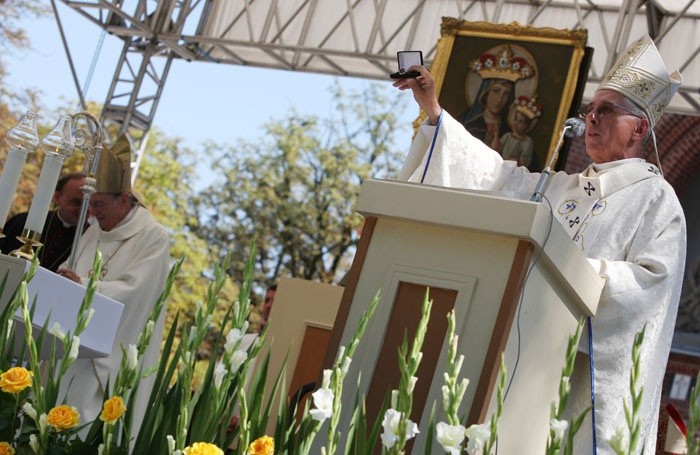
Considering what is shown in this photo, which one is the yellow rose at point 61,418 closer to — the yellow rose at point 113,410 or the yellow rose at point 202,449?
the yellow rose at point 113,410

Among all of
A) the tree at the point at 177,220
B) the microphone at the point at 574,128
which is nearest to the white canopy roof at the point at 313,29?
the microphone at the point at 574,128

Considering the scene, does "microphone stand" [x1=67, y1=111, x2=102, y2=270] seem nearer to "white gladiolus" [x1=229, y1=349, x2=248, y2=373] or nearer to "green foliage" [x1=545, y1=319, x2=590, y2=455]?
"white gladiolus" [x1=229, y1=349, x2=248, y2=373]

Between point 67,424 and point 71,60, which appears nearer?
point 67,424

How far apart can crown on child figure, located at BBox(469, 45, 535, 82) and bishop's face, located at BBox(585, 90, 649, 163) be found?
499cm

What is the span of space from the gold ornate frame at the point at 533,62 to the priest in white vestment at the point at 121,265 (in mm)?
3459

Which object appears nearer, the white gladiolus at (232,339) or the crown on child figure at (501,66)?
the white gladiolus at (232,339)

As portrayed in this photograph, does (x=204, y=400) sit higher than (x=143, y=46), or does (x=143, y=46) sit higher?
(x=143, y=46)

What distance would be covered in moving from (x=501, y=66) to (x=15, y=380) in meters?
7.21

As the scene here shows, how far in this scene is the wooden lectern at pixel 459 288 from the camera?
2.66m

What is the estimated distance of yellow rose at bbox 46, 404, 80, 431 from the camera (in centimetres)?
228

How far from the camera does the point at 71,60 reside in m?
12.2

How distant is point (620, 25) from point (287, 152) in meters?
18.8

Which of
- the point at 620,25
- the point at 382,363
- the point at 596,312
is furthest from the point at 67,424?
the point at 620,25

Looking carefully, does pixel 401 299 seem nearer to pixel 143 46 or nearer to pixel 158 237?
pixel 158 237
